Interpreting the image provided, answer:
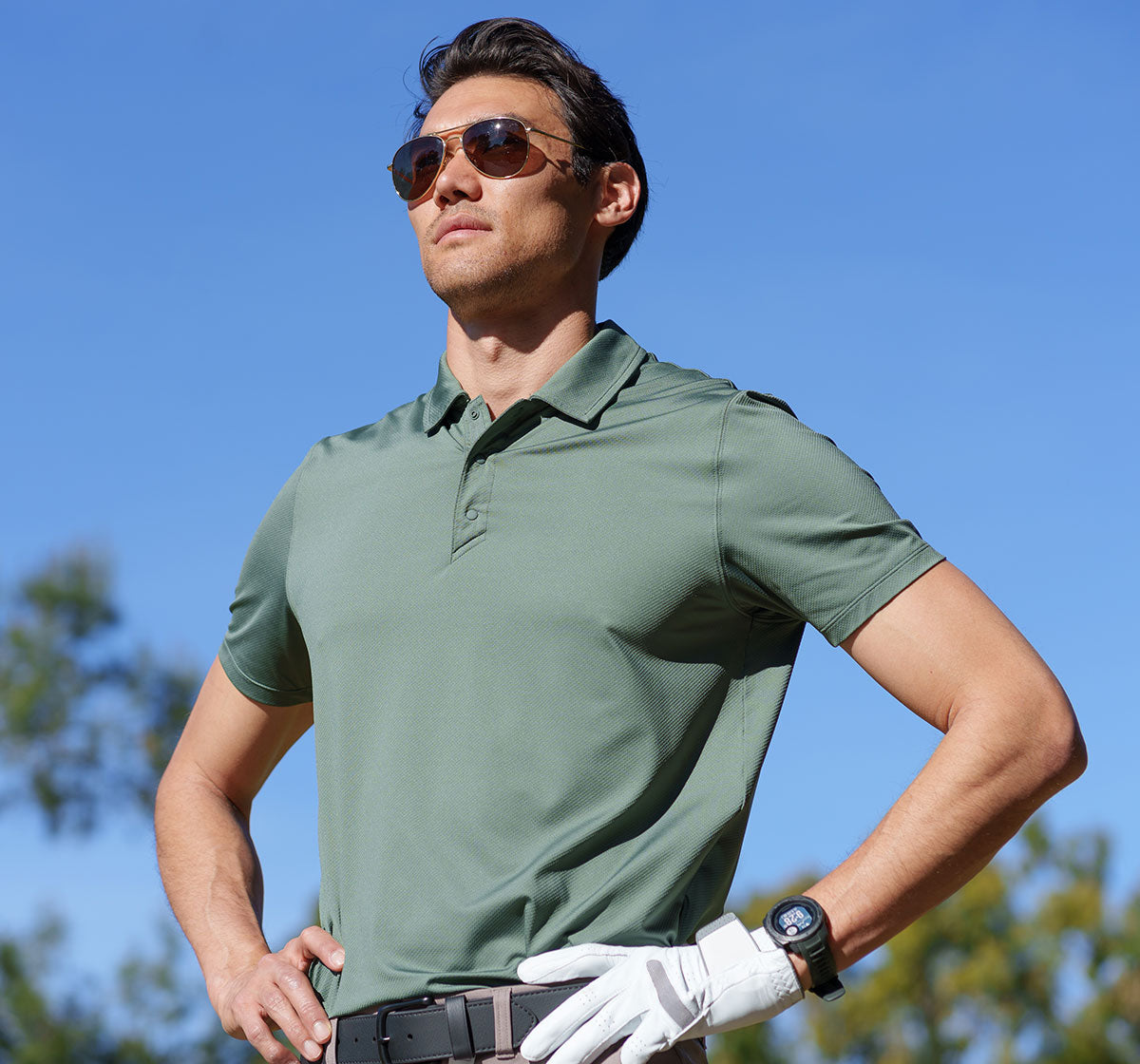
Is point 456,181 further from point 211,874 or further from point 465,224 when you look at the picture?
point 211,874

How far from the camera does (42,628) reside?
68.2 ft

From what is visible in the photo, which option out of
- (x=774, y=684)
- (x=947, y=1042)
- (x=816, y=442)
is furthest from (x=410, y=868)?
(x=947, y=1042)

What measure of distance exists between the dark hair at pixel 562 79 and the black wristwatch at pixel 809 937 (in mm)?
1756

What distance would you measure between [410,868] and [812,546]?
88 centimetres

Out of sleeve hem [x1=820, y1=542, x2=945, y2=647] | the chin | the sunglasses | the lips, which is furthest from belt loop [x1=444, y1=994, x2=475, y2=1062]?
the sunglasses

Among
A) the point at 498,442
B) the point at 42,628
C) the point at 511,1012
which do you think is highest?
the point at 42,628

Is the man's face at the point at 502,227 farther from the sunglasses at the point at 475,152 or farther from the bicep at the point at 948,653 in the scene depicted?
the bicep at the point at 948,653

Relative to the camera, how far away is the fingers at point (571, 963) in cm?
227

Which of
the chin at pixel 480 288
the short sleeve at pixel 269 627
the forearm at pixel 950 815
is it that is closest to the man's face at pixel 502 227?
the chin at pixel 480 288

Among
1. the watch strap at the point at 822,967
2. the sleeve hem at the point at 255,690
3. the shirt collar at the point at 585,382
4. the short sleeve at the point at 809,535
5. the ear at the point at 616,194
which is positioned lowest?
the watch strap at the point at 822,967

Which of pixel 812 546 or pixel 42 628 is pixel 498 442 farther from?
pixel 42 628

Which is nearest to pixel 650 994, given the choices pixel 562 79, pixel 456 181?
pixel 456 181

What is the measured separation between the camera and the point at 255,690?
3291mm

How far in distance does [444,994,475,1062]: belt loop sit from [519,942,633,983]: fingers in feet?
0.40
